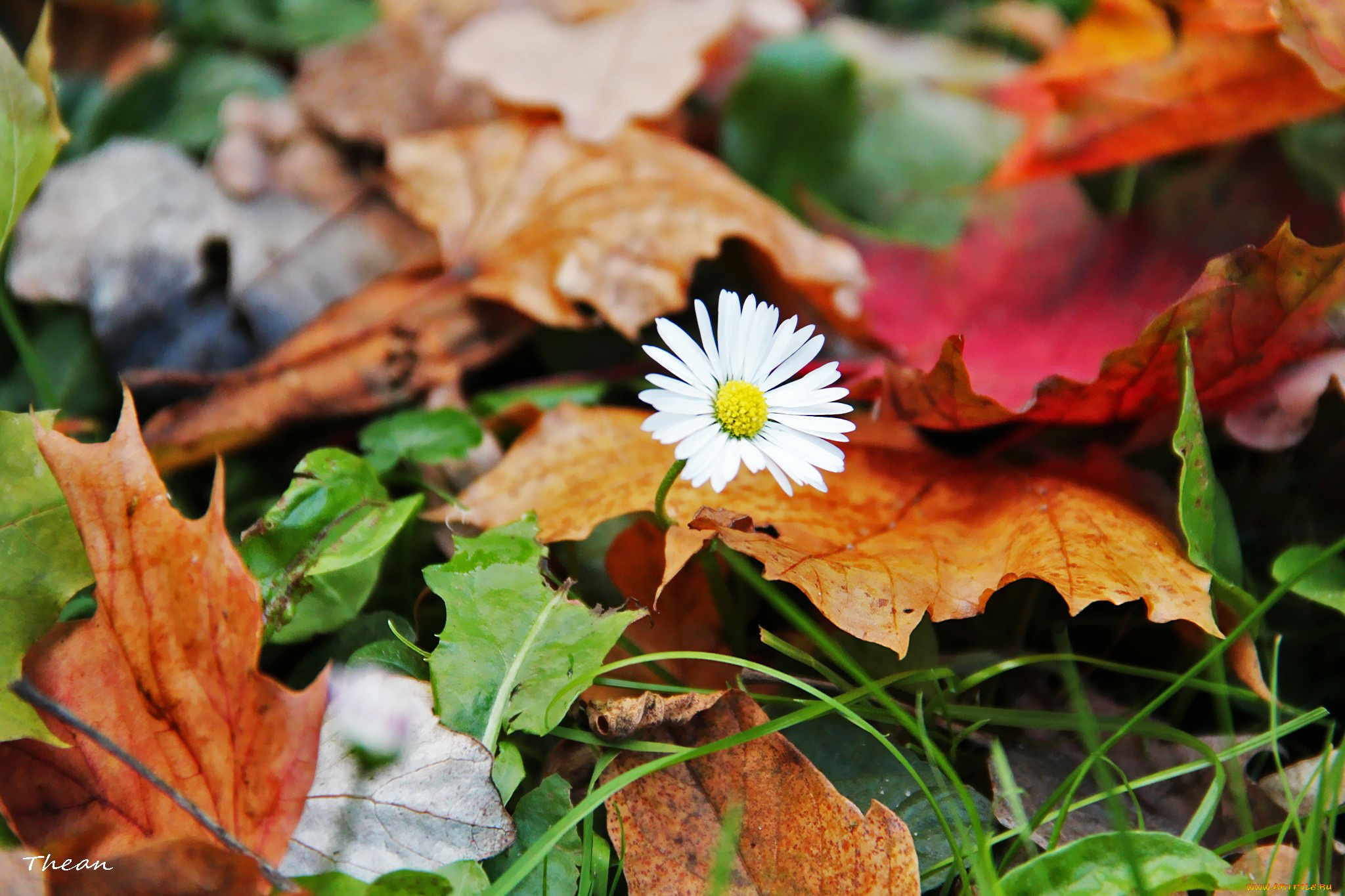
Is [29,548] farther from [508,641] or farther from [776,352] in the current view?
[776,352]

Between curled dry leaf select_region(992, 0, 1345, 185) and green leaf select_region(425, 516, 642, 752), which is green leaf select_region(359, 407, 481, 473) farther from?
curled dry leaf select_region(992, 0, 1345, 185)

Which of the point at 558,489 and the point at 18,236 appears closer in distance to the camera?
the point at 558,489

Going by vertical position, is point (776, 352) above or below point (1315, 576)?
above

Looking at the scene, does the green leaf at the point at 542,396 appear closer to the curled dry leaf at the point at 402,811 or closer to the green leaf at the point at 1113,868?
the curled dry leaf at the point at 402,811

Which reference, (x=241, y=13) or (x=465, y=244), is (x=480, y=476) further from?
(x=241, y=13)

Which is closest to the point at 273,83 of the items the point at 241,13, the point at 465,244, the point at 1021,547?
the point at 241,13

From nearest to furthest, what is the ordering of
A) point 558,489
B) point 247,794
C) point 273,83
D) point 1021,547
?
point 247,794
point 1021,547
point 558,489
point 273,83

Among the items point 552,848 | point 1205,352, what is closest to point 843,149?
point 1205,352

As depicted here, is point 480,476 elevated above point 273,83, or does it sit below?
below
